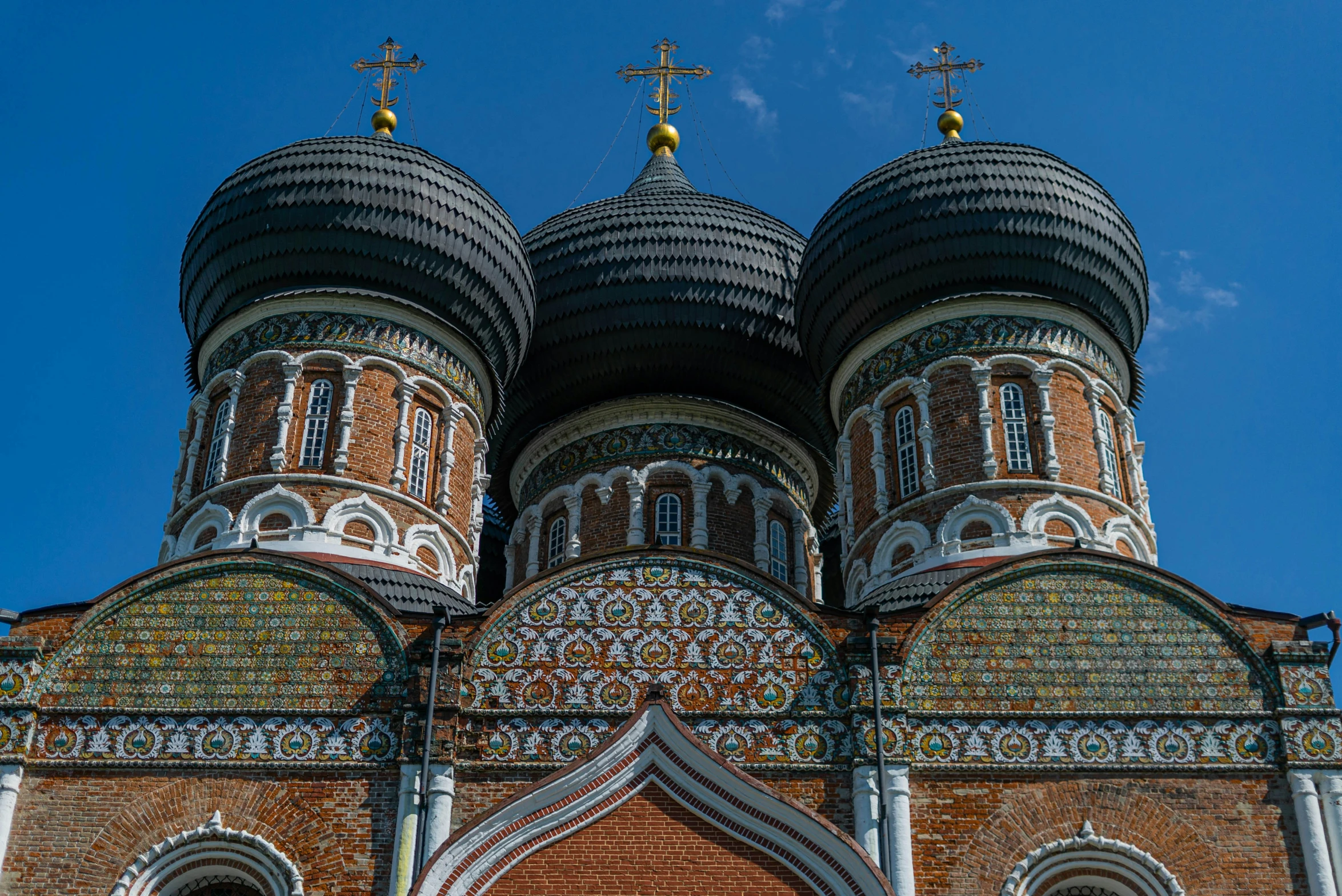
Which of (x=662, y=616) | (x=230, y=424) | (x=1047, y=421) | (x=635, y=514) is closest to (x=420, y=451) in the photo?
(x=230, y=424)

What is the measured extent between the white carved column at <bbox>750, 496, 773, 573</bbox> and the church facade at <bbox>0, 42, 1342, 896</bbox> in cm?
3

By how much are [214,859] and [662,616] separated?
3.37 meters

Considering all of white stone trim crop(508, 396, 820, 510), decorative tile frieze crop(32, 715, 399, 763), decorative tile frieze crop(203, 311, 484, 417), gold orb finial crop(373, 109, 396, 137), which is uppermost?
gold orb finial crop(373, 109, 396, 137)

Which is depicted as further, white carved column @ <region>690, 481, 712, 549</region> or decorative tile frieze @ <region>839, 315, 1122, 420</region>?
white carved column @ <region>690, 481, 712, 549</region>

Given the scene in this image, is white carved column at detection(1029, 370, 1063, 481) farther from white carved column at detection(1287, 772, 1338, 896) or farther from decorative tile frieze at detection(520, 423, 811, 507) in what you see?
white carved column at detection(1287, 772, 1338, 896)

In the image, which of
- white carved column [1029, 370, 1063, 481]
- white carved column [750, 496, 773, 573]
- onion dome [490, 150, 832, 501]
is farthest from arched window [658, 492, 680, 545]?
white carved column [1029, 370, 1063, 481]

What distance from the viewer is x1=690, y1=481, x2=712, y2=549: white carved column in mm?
15852

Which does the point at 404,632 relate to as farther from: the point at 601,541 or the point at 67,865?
the point at 601,541

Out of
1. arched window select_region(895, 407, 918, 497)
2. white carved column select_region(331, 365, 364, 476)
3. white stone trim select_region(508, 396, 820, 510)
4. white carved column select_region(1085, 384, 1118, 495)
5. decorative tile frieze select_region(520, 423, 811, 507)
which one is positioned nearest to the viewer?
white carved column select_region(331, 365, 364, 476)

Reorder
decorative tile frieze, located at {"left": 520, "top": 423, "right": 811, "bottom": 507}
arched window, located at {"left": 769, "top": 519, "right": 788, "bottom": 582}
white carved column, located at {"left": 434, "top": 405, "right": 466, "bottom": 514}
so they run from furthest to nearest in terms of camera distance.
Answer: decorative tile frieze, located at {"left": 520, "top": 423, "right": 811, "bottom": 507} < arched window, located at {"left": 769, "top": 519, "right": 788, "bottom": 582} < white carved column, located at {"left": 434, "top": 405, "right": 466, "bottom": 514}

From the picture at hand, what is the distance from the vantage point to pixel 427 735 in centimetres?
1110

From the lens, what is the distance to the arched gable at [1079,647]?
11.5 meters

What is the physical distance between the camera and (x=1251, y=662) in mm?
11664

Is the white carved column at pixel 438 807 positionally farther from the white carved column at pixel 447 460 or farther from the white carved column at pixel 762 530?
the white carved column at pixel 762 530
